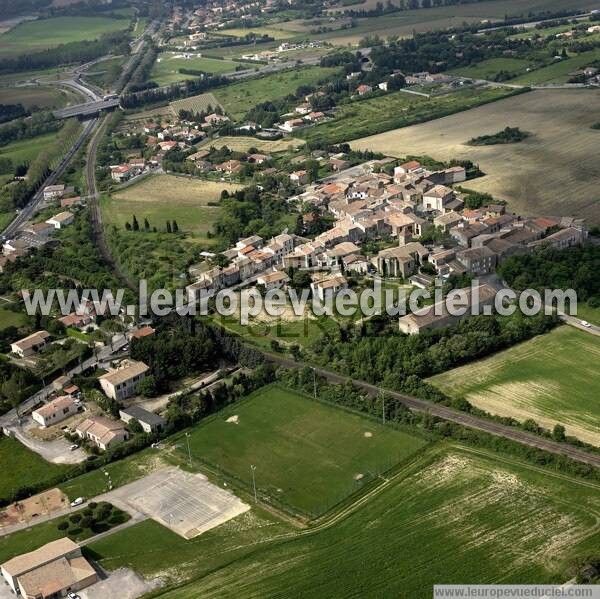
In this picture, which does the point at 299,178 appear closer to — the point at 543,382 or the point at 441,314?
the point at 441,314

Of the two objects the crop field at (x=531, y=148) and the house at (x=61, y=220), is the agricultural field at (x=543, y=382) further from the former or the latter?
the house at (x=61, y=220)

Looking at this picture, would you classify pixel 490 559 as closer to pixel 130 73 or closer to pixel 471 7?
pixel 130 73

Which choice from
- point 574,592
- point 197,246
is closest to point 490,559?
point 574,592

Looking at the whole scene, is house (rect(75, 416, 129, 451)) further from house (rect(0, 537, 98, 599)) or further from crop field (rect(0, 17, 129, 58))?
crop field (rect(0, 17, 129, 58))

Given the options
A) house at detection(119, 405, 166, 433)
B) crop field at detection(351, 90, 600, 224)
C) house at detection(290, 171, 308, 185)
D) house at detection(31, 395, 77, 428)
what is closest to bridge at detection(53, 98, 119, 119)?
crop field at detection(351, 90, 600, 224)

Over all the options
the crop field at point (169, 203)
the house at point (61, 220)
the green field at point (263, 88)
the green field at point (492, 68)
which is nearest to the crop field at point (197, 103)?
the green field at point (263, 88)
